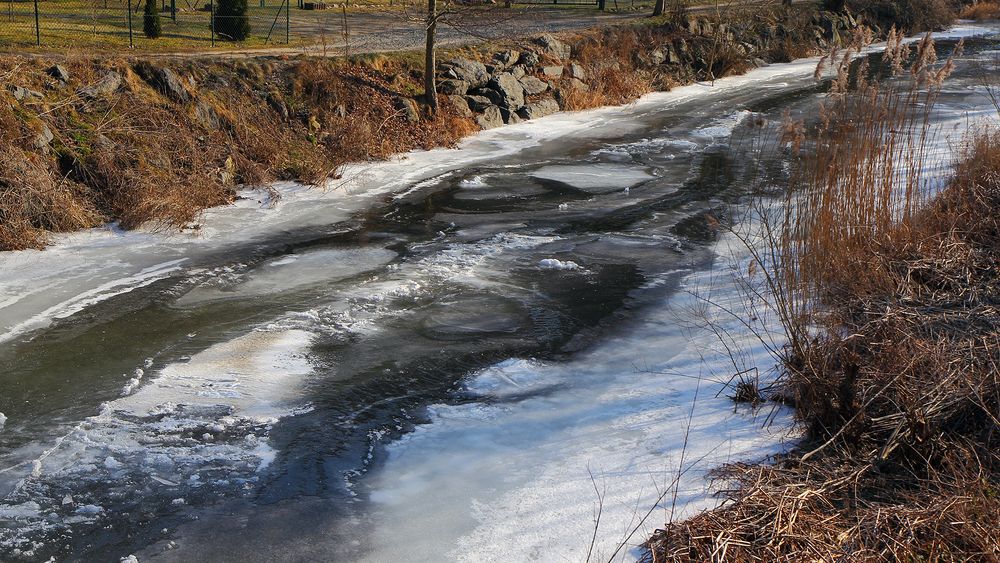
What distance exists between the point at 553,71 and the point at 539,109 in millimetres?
1633

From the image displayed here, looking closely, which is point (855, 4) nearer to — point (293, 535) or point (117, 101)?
point (117, 101)

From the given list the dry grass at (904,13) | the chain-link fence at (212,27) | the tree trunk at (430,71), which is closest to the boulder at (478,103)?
the tree trunk at (430,71)

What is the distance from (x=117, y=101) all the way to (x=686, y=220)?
8.51m

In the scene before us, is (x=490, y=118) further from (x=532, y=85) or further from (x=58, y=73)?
(x=58, y=73)

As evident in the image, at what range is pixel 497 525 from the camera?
228 inches

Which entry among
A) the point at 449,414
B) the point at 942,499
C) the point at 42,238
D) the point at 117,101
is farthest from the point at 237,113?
the point at 942,499

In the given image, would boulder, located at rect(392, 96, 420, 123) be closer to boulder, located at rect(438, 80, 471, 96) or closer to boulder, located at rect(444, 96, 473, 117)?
boulder, located at rect(444, 96, 473, 117)

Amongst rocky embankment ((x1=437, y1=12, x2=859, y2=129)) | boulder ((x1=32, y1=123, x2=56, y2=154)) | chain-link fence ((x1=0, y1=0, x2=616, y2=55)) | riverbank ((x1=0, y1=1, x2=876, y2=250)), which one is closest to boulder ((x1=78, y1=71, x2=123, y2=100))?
riverbank ((x1=0, y1=1, x2=876, y2=250))

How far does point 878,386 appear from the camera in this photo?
20.8ft

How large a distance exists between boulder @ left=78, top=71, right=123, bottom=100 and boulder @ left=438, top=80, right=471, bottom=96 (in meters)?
7.08

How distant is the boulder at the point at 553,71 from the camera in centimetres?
2191

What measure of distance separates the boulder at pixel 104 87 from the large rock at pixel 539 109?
9175 millimetres

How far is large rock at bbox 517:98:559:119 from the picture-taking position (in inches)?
808

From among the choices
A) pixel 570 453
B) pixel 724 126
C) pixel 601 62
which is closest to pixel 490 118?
pixel 724 126
